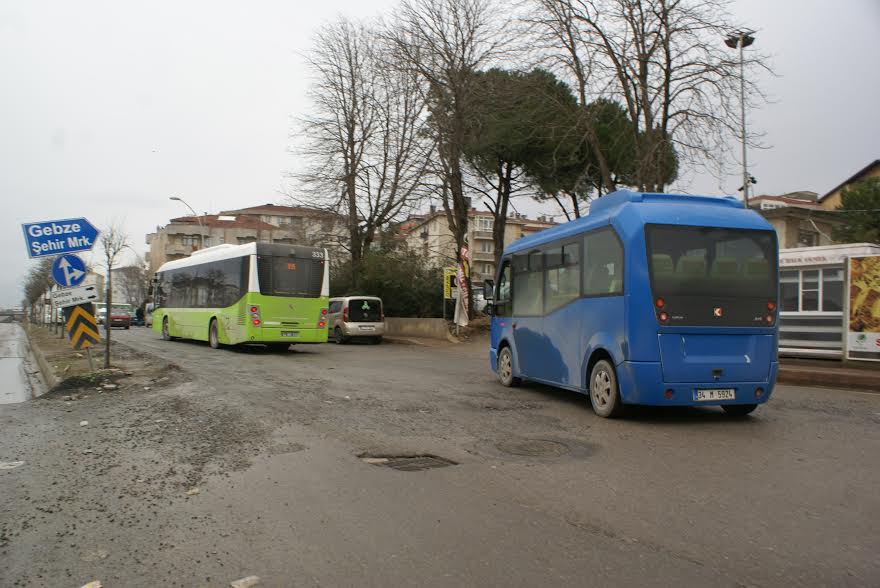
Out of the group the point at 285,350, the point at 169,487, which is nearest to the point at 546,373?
the point at 169,487

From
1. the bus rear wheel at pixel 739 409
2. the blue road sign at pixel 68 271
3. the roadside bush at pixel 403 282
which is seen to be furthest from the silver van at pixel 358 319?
the bus rear wheel at pixel 739 409

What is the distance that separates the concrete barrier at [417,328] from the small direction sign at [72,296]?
55.3 ft

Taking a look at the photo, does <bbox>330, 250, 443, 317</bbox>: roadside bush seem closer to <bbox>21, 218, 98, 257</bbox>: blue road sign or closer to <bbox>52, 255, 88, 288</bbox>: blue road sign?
<bbox>52, 255, 88, 288</bbox>: blue road sign

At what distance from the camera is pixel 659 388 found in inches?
306

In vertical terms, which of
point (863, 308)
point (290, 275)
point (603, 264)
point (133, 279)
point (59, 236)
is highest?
point (133, 279)

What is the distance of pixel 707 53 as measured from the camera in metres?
19.5

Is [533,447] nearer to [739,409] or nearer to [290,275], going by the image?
[739,409]

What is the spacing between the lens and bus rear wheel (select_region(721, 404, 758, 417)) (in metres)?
8.61

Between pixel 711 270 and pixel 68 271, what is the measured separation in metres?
11.6

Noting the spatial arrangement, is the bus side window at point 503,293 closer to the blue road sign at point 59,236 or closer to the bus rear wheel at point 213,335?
the blue road sign at point 59,236

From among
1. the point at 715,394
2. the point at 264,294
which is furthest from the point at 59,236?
the point at 715,394

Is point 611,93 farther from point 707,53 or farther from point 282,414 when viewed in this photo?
point 282,414

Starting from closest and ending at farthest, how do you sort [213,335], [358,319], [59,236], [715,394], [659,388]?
[659,388]
[715,394]
[59,236]
[213,335]
[358,319]

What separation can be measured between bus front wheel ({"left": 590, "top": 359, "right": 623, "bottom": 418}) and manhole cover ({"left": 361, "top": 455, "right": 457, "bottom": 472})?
116 inches
